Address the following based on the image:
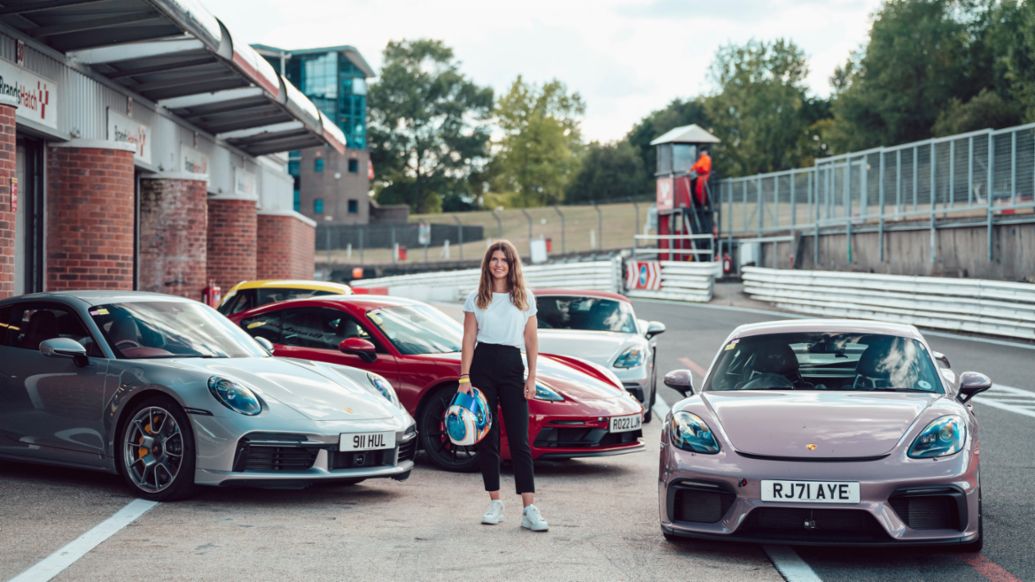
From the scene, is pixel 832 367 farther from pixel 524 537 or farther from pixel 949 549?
pixel 524 537

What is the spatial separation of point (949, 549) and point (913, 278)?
775 inches

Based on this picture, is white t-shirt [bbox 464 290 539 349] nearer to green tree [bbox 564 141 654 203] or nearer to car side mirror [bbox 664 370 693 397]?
car side mirror [bbox 664 370 693 397]

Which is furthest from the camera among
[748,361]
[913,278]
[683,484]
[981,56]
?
[981,56]

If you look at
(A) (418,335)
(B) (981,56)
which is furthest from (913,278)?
(B) (981,56)

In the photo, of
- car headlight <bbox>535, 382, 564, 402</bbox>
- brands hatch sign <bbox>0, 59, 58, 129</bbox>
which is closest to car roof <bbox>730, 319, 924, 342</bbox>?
car headlight <bbox>535, 382, 564, 402</bbox>

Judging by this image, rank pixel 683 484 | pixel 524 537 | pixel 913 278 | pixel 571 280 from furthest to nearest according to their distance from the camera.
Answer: pixel 571 280 → pixel 913 278 → pixel 524 537 → pixel 683 484

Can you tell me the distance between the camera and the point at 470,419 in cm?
681

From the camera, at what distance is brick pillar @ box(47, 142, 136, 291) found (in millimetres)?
14867

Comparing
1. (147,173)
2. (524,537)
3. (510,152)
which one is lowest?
(524,537)

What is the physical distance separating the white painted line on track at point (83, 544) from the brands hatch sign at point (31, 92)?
659 centimetres

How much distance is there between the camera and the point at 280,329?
10.2m

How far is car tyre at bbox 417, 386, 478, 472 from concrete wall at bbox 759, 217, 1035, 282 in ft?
55.1

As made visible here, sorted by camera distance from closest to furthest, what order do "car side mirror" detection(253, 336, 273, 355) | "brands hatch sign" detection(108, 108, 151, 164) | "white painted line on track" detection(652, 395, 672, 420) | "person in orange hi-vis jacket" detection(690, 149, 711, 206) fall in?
"car side mirror" detection(253, 336, 273, 355) → "white painted line on track" detection(652, 395, 672, 420) → "brands hatch sign" detection(108, 108, 151, 164) → "person in orange hi-vis jacket" detection(690, 149, 711, 206)

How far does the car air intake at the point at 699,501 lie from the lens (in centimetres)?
598
